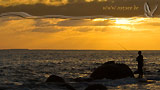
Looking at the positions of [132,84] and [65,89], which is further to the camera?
[132,84]

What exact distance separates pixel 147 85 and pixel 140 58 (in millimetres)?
2983

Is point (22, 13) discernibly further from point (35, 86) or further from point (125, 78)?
point (125, 78)

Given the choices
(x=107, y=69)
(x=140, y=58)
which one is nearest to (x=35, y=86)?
(x=107, y=69)

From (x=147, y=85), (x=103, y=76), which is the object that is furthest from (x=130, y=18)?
(x=103, y=76)

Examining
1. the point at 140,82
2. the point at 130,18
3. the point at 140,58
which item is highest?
the point at 130,18

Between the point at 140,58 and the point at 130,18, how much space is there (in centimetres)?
513

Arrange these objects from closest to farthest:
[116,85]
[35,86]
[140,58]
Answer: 1. [35,86]
2. [116,85]
3. [140,58]

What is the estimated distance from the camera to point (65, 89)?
738 inches

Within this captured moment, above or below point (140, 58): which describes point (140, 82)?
below

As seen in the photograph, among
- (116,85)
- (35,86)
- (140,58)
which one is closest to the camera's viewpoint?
(35,86)

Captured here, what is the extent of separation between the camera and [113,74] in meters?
24.1

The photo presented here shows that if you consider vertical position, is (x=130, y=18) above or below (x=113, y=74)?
above

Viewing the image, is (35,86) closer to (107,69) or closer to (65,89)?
(65,89)

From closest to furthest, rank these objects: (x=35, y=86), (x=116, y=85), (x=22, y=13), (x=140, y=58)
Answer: (x=22, y=13)
(x=35, y=86)
(x=116, y=85)
(x=140, y=58)
